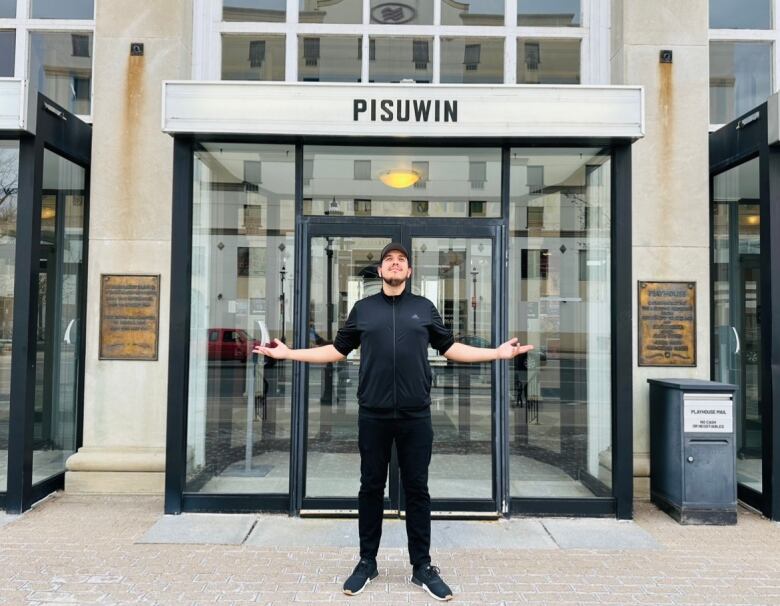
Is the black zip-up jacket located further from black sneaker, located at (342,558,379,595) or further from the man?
black sneaker, located at (342,558,379,595)

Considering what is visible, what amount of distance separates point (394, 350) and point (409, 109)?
7.71 feet

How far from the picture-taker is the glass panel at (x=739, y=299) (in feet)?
20.1

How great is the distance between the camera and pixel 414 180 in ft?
19.1

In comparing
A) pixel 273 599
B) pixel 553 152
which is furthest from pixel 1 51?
pixel 273 599

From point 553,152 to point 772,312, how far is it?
95.6 inches

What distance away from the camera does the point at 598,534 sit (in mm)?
5016

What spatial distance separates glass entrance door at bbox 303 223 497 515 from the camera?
5.59 meters

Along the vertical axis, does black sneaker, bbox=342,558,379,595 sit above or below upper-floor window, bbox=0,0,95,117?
below

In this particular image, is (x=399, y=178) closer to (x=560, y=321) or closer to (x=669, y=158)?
(x=560, y=321)

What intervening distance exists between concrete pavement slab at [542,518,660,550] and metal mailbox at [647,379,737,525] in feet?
1.81

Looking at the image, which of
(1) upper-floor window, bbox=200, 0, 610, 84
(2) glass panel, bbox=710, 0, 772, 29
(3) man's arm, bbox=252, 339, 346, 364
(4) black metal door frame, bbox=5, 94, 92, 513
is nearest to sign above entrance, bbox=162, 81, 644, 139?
(4) black metal door frame, bbox=5, 94, 92, 513

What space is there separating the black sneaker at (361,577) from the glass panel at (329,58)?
16.5 feet

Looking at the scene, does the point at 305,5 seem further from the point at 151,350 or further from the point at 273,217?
the point at 151,350

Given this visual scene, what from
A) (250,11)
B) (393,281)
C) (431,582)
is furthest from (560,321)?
(250,11)
